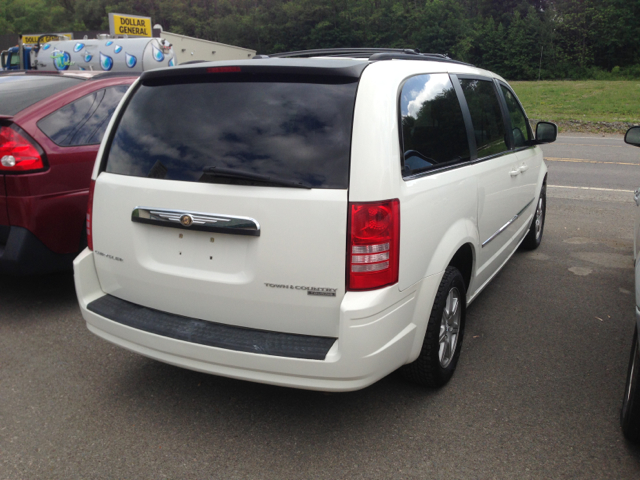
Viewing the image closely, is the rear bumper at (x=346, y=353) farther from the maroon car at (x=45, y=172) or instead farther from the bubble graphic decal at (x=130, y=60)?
the bubble graphic decal at (x=130, y=60)

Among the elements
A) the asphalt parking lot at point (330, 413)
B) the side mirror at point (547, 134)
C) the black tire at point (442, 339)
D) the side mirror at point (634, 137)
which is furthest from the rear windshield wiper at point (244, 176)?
the side mirror at point (547, 134)

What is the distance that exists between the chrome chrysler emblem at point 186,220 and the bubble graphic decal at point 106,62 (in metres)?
17.7

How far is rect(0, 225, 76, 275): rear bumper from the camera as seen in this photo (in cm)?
395

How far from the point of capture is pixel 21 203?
3920mm

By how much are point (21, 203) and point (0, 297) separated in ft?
3.82

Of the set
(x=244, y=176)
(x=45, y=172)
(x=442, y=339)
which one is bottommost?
(x=442, y=339)

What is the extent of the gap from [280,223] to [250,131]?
18.6 inches

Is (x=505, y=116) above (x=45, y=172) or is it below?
above

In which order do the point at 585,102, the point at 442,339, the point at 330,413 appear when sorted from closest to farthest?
1. the point at 330,413
2. the point at 442,339
3. the point at 585,102

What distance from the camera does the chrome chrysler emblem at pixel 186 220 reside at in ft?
8.48

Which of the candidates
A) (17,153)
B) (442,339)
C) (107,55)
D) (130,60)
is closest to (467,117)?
(442,339)

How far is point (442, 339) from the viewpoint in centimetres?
315

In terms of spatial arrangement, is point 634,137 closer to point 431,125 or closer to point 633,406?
point 431,125

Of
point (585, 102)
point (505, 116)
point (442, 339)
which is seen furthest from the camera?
point (585, 102)
